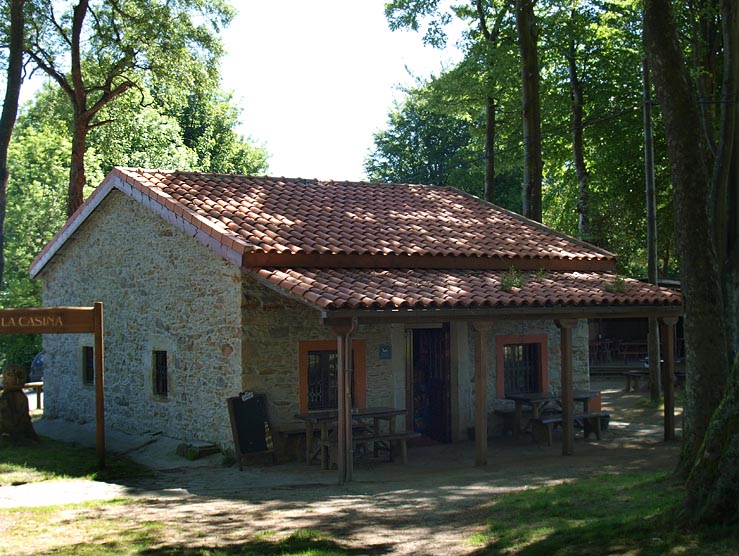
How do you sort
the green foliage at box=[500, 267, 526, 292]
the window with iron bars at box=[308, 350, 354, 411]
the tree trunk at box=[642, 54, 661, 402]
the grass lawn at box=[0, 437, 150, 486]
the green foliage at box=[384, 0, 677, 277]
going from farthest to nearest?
the green foliage at box=[384, 0, 677, 277], the tree trunk at box=[642, 54, 661, 402], the window with iron bars at box=[308, 350, 354, 411], the green foliage at box=[500, 267, 526, 292], the grass lawn at box=[0, 437, 150, 486]

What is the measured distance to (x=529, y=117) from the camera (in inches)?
776

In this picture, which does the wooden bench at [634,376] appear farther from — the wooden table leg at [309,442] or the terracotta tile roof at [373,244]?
the wooden table leg at [309,442]

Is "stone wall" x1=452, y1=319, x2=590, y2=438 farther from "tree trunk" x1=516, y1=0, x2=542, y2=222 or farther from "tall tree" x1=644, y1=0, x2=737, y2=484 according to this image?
"tall tree" x1=644, y1=0, x2=737, y2=484

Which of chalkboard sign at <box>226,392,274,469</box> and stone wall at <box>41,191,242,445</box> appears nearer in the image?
chalkboard sign at <box>226,392,274,469</box>

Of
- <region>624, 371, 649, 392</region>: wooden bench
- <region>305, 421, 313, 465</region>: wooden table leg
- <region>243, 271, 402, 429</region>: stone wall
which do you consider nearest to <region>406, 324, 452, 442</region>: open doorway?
<region>243, 271, 402, 429</region>: stone wall

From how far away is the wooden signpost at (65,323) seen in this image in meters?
11.2

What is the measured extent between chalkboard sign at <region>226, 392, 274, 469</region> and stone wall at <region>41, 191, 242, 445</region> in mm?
348

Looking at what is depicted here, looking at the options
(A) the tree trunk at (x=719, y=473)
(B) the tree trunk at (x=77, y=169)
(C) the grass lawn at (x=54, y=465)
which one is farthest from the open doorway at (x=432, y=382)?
(B) the tree trunk at (x=77, y=169)

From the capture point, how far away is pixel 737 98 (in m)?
14.6

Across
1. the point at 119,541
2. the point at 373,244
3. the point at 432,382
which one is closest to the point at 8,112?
the point at 373,244

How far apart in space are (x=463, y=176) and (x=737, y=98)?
25.4 metres

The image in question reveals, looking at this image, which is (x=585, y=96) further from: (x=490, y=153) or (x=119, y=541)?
(x=119, y=541)

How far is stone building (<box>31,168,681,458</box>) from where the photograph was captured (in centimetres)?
1189

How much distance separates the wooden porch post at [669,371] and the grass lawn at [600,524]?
4.84m
